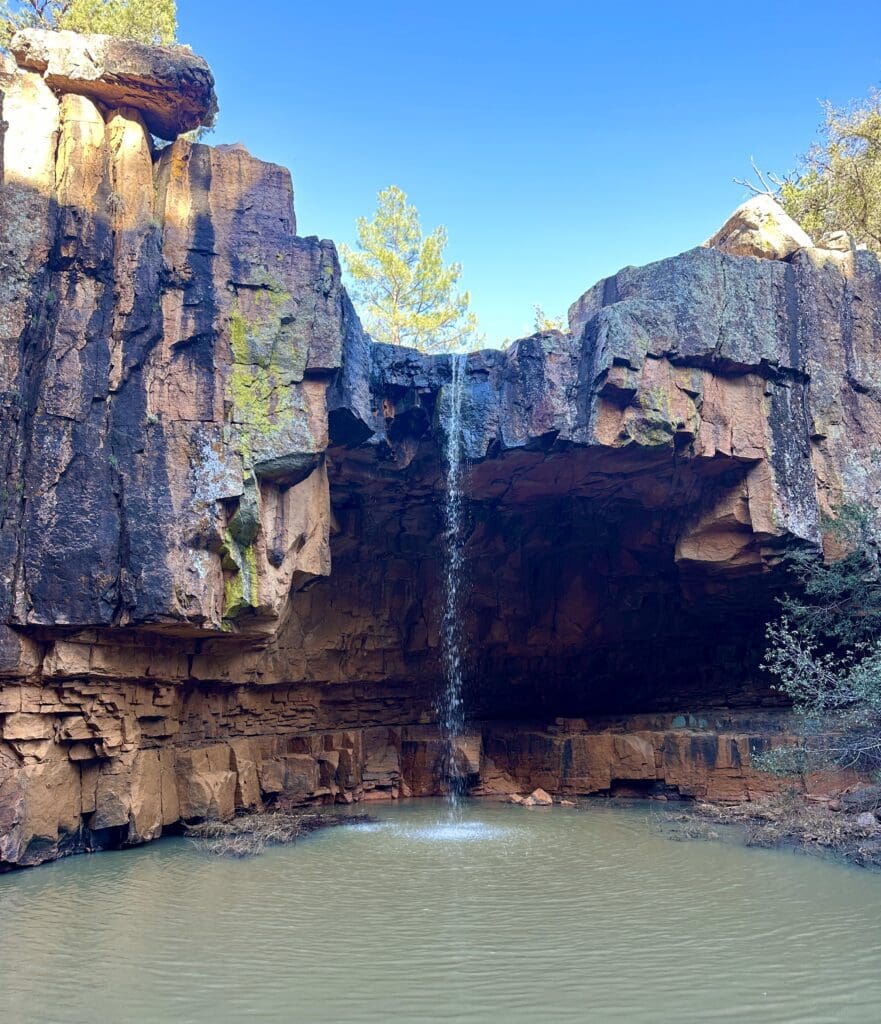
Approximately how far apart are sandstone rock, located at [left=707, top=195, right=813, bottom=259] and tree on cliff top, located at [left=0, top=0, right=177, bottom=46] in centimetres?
1207

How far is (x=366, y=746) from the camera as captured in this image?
1566 cm

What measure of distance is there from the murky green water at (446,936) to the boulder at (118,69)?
9.60 meters

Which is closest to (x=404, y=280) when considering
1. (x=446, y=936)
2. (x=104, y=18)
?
(x=104, y=18)

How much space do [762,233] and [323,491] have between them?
8493 millimetres

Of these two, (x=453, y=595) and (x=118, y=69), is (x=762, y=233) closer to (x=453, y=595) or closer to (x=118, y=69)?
(x=453, y=595)

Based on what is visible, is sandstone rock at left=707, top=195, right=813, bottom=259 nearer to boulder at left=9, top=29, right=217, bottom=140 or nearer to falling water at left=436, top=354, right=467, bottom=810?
falling water at left=436, top=354, right=467, bottom=810

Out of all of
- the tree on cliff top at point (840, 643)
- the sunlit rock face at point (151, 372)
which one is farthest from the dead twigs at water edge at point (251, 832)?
the tree on cliff top at point (840, 643)

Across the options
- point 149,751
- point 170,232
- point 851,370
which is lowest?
point 149,751

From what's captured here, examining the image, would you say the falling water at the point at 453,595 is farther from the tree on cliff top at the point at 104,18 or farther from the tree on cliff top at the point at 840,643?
the tree on cliff top at the point at 104,18

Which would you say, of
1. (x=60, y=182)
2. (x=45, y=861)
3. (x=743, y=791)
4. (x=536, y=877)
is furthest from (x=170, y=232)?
(x=743, y=791)

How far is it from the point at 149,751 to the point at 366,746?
5.41 meters

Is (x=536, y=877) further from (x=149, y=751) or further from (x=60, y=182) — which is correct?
(x=60, y=182)

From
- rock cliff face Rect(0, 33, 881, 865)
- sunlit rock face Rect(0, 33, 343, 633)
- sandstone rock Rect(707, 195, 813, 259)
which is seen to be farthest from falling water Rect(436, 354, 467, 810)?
sandstone rock Rect(707, 195, 813, 259)

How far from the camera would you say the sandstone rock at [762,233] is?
13.9 metres
